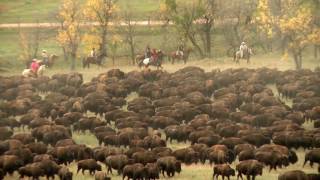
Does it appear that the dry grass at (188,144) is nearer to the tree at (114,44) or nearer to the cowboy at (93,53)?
the cowboy at (93,53)

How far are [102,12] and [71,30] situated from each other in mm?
4303

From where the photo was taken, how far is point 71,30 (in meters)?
62.6

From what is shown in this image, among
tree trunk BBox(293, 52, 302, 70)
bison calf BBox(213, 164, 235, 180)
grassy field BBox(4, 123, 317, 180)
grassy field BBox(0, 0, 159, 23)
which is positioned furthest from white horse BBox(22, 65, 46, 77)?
bison calf BBox(213, 164, 235, 180)

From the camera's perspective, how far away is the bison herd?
31.9m

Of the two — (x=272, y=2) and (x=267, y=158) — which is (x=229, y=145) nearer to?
(x=267, y=158)

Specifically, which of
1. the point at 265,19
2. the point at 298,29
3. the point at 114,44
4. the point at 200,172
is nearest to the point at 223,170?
the point at 200,172

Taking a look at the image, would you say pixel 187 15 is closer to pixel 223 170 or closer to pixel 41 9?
pixel 41 9

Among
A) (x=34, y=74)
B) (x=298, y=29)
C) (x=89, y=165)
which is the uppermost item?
(x=298, y=29)

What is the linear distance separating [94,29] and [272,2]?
15954mm

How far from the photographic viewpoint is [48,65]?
62.1 m

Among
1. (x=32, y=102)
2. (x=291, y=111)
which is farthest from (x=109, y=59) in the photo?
(x=291, y=111)

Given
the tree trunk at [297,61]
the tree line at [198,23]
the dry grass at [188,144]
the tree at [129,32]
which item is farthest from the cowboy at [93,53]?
the tree trunk at [297,61]

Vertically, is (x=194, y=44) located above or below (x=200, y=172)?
above

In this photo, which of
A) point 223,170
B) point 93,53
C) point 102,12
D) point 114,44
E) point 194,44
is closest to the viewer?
point 223,170
